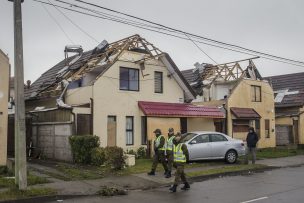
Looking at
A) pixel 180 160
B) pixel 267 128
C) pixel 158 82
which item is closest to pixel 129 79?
pixel 158 82

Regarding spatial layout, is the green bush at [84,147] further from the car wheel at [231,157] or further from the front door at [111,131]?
the car wheel at [231,157]

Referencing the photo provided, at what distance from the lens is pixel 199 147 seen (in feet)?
63.0

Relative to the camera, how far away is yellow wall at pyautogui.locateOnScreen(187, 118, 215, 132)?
26.0 metres

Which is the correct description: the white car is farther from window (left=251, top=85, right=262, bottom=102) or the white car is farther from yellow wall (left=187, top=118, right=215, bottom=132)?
window (left=251, top=85, right=262, bottom=102)

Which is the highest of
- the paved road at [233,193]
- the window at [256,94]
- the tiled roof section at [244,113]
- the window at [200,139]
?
the window at [256,94]

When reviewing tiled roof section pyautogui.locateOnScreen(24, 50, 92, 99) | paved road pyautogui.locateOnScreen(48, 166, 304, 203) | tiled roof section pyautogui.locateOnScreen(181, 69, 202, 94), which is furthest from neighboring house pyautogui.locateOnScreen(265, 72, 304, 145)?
paved road pyautogui.locateOnScreen(48, 166, 304, 203)

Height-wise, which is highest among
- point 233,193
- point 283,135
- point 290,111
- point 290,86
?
point 290,86

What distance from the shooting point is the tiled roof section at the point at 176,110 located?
22.5 meters

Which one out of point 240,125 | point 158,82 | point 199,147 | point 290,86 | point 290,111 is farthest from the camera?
point 290,86

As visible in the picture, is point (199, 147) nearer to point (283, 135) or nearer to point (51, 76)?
point (51, 76)

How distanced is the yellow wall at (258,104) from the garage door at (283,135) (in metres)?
1.35

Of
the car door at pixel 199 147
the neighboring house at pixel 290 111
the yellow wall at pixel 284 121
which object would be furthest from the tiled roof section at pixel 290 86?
the car door at pixel 199 147

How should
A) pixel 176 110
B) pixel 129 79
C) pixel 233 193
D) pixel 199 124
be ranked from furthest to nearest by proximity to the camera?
pixel 199 124
pixel 176 110
pixel 129 79
pixel 233 193

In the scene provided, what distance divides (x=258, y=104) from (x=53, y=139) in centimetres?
1577
